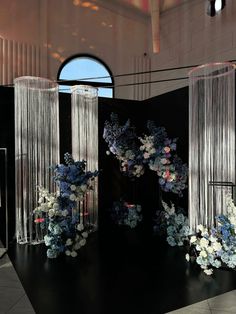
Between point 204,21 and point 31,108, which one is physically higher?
point 204,21

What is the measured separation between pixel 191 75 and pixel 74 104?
6.83ft

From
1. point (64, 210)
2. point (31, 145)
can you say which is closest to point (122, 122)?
point (31, 145)

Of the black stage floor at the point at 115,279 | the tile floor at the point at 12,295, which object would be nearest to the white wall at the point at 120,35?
the black stage floor at the point at 115,279

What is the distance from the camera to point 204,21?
284 inches

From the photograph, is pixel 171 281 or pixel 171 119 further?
pixel 171 119

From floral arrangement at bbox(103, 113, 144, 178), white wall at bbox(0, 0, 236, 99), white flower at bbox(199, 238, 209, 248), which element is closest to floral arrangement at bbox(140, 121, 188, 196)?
floral arrangement at bbox(103, 113, 144, 178)

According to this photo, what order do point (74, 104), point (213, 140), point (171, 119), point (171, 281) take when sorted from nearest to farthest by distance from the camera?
point (171, 281), point (213, 140), point (74, 104), point (171, 119)

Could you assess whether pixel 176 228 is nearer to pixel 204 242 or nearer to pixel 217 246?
pixel 204 242

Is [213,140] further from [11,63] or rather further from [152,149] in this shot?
[11,63]

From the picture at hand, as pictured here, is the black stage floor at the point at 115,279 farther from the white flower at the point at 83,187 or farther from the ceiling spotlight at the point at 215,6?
the ceiling spotlight at the point at 215,6

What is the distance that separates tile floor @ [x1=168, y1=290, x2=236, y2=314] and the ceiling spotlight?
5439 mm

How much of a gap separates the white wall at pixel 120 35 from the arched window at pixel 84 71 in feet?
0.54

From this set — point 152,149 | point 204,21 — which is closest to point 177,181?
point 152,149

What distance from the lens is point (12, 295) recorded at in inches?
129
